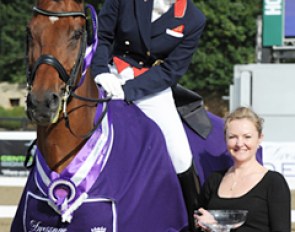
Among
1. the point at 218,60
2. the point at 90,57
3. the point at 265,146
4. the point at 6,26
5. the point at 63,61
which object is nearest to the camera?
the point at 63,61

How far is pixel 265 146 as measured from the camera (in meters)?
11.0

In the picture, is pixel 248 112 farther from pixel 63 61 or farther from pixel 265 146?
pixel 265 146

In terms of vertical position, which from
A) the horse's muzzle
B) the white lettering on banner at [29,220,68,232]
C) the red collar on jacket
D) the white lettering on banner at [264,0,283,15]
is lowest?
the white lettering on banner at [29,220,68,232]

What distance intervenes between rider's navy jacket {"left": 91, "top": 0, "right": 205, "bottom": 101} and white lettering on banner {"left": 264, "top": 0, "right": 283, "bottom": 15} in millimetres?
12302

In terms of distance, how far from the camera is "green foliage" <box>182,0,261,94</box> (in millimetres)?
29766

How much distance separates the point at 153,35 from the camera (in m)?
4.00

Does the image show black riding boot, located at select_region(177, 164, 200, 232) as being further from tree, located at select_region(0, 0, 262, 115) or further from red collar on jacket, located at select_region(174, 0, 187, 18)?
tree, located at select_region(0, 0, 262, 115)

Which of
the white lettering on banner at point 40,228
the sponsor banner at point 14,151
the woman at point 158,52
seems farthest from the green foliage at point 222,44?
the white lettering on banner at point 40,228

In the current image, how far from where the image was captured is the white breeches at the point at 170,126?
12.8 feet

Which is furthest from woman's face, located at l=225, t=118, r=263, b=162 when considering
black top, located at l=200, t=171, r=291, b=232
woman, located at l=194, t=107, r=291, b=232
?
black top, located at l=200, t=171, r=291, b=232

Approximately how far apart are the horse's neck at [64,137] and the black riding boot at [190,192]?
31.7 inches

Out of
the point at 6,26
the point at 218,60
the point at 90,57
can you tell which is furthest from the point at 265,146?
the point at 6,26

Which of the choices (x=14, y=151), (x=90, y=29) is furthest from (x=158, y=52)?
(x=14, y=151)

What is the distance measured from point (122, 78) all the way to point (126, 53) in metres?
0.16
